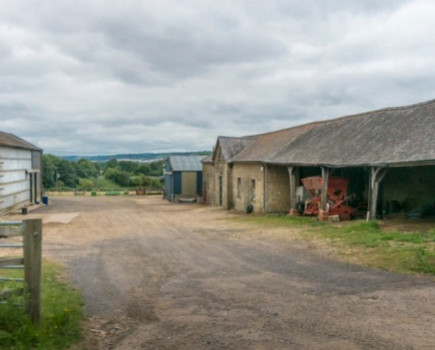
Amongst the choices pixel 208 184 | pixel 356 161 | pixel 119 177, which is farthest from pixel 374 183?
pixel 119 177

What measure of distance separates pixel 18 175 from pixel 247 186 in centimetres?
1605

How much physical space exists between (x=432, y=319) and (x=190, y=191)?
3652 cm

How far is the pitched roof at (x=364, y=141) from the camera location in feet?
54.0

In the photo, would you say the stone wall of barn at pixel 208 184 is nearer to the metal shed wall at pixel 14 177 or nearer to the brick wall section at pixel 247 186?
the brick wall section at pixel 247 186

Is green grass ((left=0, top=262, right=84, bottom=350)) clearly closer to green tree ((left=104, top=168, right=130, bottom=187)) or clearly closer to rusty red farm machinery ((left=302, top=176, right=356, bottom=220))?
rusty red farm machinery ((left=302, top=176, right=356, bottom=220))

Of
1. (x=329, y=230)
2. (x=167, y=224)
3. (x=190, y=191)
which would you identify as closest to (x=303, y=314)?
(x=329, y=230)

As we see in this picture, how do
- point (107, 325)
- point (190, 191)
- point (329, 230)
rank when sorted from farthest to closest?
1. point (190, 191)
2. point (329, 230)
3. point (107, 325)

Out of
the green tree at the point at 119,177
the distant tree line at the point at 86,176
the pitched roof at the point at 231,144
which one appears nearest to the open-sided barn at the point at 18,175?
the pitched roof at the point at 231,144

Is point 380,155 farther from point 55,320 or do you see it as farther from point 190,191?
point 190,191

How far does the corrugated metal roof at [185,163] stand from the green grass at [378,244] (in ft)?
80.2

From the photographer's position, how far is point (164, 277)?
952cm

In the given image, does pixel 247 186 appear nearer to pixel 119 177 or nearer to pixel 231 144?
pixel 231 144

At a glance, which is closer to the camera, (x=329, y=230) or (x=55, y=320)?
(x=55, y=320)

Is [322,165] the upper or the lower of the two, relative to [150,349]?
upper
